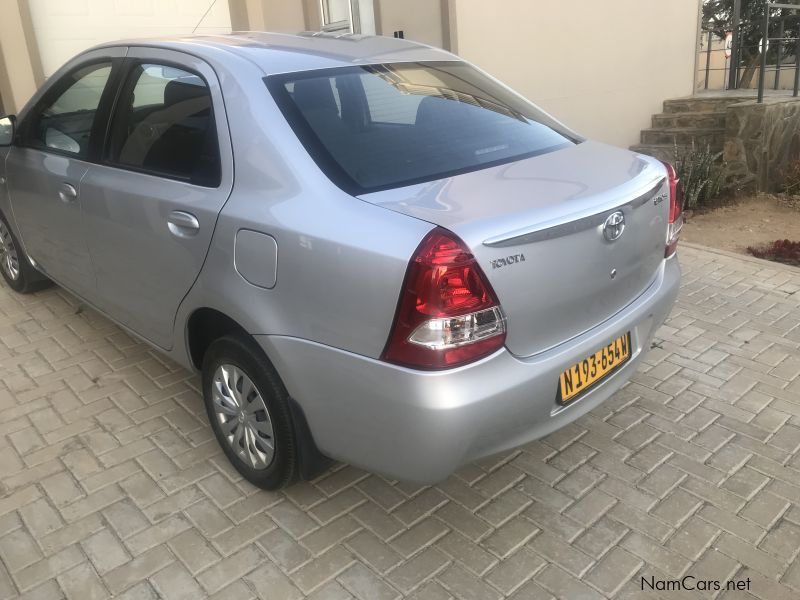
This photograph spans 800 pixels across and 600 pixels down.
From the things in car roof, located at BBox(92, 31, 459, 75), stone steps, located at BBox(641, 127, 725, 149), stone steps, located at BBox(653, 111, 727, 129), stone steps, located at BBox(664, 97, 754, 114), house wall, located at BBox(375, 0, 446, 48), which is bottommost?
stone steps, located at BBox(641, 127, 725, 149)

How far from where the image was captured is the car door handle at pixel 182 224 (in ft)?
8.65

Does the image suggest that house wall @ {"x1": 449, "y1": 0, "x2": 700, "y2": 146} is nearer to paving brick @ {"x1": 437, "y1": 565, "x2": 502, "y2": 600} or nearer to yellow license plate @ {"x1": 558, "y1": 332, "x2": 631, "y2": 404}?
yellow license plate @ {"x1": 558, "y1": 332, "x2": 631, "y2": 404}

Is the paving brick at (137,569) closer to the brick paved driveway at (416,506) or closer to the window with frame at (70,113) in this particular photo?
the brick paved driveway at (416,506)

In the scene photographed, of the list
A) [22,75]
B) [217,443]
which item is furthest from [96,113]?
[22,75]

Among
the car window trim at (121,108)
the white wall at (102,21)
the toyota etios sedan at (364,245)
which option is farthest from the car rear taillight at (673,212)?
the white wall at (102,21)

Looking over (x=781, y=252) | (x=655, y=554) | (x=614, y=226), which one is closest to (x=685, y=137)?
(x=781, y=252)

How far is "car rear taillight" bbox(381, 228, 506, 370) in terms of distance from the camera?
6.56 feet

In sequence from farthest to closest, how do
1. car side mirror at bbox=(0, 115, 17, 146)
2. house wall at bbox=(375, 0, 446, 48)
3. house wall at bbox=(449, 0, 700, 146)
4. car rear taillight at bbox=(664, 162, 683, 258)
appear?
house wall at bbox=(449, 0, 700, 146), house wall at bbox=(375, 0, 446, 48), car side mirror at bbox=(0, 115, 17, 146), car rear taillight at bbox=(664, 162, 683, 258)

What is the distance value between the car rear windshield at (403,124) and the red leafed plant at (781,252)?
10.9ft

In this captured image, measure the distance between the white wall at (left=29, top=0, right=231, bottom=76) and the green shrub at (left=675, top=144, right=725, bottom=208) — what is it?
5244mm

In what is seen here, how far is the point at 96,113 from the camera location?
335 cm

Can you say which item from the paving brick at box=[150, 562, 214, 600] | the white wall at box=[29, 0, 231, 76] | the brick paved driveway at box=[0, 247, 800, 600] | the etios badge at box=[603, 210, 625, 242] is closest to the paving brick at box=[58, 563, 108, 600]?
the brick paved driveway at box=[0, 247, 800, 600]

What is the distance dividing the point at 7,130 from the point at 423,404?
3479 millimetres

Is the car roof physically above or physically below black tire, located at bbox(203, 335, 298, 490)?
above
